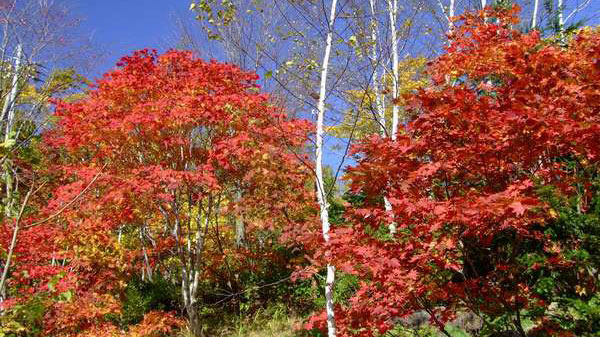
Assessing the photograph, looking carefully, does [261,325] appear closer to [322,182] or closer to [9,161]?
[322,182]

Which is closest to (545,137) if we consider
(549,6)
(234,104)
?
(234,104)

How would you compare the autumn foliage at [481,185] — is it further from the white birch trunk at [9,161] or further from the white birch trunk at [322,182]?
the white birch trunk at [9,161]

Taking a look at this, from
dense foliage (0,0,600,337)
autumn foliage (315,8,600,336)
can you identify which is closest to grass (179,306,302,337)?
dense foliage (0,0,600,337)

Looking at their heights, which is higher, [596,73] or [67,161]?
[67,161]

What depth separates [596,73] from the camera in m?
3.61

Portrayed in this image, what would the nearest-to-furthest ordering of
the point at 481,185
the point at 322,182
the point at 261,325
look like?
the point at 481,185
the point at 322,182
the point at 261,325

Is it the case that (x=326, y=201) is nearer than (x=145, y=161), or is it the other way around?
(x=326, y=201)

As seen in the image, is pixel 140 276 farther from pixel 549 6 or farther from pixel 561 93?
pixel 549 6

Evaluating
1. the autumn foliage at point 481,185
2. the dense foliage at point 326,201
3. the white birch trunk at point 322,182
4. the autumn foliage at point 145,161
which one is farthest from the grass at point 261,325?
the autumn foliage at point 481,185

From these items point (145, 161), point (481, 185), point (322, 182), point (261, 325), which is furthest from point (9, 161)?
point (261, 325)

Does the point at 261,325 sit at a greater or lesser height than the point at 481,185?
lesser

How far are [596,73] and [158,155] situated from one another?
684 cm

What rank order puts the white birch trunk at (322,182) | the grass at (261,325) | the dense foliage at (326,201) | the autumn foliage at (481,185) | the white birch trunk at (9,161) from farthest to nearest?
the grass at (261,325), the white birch trunk at (322,182), the dense foliage at (326,201), the autumn foliage at (481,185), the white birch trunk at (9,161)

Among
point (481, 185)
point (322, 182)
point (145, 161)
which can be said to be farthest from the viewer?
point (145, 161)
